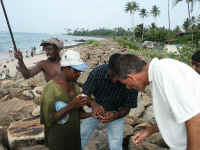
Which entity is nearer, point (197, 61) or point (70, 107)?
point (70, 107)

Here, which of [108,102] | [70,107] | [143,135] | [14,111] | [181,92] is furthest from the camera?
[14,111]

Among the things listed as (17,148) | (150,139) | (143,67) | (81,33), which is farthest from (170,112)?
(81,33)

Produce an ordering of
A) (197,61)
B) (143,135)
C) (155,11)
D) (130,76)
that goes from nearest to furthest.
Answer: (130,76)
(143,135)
(197,61)
(155,11)

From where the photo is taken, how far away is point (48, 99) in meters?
1.63

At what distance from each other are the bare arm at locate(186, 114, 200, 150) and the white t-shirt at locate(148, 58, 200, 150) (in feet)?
0.10

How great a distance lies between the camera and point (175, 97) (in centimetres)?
106

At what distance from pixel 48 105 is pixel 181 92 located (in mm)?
1023

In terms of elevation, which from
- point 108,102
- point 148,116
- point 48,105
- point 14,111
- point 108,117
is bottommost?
point 148,116

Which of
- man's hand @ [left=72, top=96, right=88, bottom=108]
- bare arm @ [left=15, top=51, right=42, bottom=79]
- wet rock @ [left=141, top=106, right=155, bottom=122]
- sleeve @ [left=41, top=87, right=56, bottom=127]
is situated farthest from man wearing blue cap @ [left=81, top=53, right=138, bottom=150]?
wet rock @ [left=141, top=106, right=155, bottom=122]

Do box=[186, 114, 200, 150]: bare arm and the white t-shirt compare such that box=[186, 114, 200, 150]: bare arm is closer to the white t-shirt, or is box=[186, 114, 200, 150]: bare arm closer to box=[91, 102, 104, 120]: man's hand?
the white t-shirt

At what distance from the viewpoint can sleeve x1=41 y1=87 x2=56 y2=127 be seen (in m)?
1.63

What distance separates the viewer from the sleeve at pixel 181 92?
1049 millimetres

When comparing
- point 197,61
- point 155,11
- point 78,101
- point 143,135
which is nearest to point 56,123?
point 78,101

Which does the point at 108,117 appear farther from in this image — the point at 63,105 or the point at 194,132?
the point at 194,132
